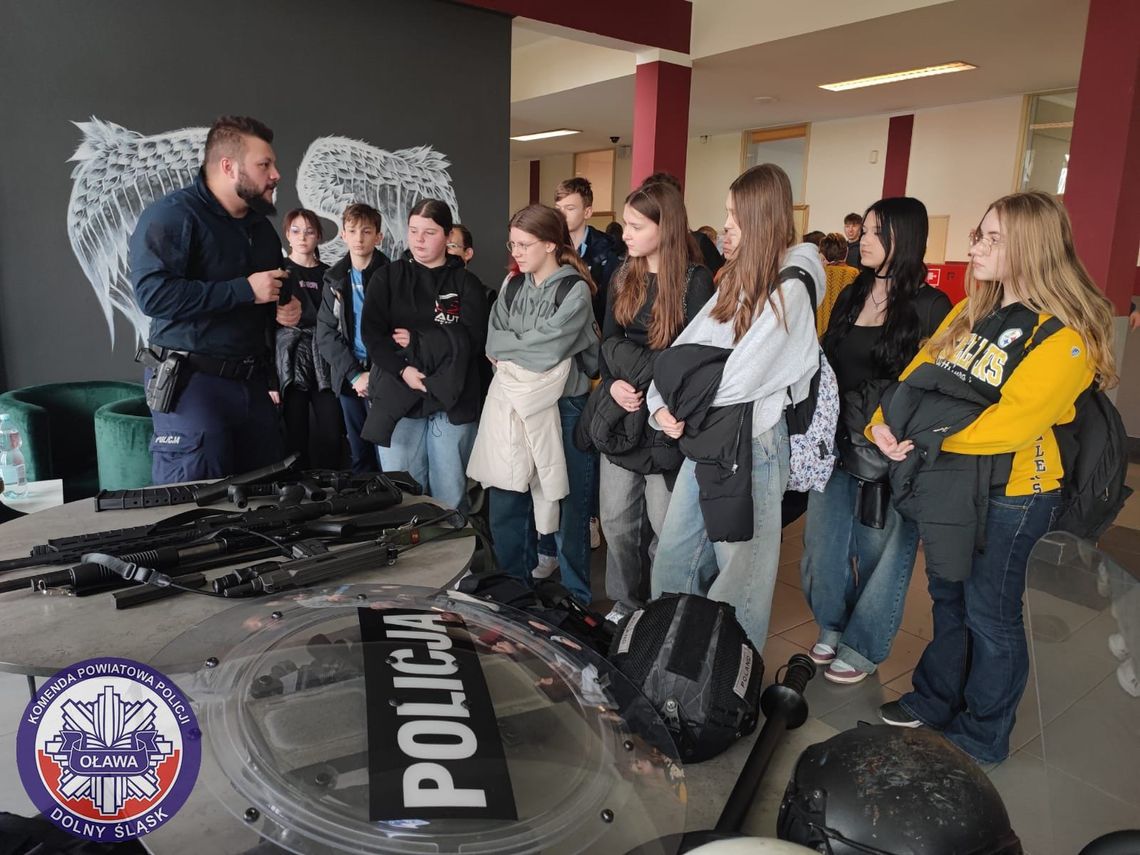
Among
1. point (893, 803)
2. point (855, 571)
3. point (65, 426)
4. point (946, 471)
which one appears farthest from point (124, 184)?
point (893, 803)

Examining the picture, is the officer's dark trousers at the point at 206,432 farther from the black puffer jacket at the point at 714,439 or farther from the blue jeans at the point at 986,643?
the blue jeans at the point at 986,643

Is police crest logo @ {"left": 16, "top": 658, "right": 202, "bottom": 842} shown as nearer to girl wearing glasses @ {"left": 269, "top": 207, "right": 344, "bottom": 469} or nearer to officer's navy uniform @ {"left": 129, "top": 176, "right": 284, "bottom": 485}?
officer's navy uniform @ {"left": 129, "top": 176, "right": 284, "bottom": 485}

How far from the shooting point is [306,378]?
3.66 meters

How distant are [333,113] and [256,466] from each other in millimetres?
3123

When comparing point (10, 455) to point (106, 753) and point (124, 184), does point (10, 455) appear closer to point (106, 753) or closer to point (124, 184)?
point (124, 184)

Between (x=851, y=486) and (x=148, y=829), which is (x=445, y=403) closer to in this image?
(x=851, y=486)

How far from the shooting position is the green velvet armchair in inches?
109

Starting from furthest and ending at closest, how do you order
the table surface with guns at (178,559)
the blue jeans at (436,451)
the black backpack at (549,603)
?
the blue jeans at (436,451), the black backpack at (549,603), the table surface with guns at (178,559)

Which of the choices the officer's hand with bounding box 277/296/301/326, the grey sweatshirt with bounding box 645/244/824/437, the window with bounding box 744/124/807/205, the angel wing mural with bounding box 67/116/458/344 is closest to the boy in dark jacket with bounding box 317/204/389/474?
the officer's hand with bounding box 277/296/301/326

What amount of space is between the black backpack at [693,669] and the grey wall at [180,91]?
3954 mm

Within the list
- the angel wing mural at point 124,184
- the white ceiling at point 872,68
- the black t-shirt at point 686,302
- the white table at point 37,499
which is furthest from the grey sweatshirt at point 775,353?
the white ceiling at point 872,68

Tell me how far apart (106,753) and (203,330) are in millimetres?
1808

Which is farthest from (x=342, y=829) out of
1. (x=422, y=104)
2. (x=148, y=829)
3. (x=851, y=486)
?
(x=422, y=104)

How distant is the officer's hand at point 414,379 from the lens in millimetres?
2758
